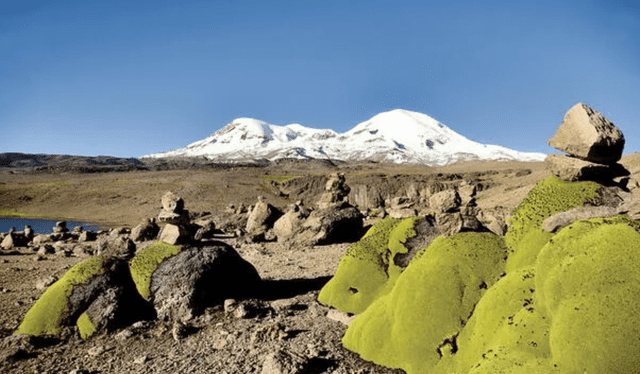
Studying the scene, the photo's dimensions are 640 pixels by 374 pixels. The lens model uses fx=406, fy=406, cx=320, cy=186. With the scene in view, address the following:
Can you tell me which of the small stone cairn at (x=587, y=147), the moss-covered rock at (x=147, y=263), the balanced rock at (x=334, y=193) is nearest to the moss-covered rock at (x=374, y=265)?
the small stone cairn at (x=587, y=147)

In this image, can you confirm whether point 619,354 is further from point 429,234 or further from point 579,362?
point 429,234

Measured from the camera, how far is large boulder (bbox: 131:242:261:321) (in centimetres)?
1836

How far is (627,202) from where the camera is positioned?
36.0 ft

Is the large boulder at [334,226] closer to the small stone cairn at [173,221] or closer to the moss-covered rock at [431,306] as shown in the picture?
the small stone cairn at [173,221]

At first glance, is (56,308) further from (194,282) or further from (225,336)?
(225,336)

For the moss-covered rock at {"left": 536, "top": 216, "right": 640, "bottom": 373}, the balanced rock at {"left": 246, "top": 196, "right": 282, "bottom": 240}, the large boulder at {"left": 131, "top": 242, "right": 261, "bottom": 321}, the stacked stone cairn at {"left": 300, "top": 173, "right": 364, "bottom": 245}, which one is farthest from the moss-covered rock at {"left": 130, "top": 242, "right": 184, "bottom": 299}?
the balanced rock at {"left": 246, "top": 196, "right": 282, "bottom": 240}

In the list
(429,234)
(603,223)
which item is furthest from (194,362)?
(603,223)

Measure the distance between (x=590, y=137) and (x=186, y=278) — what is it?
56.6 ft

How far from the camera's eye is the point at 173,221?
88.6 feet

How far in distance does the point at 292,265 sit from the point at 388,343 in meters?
17.7

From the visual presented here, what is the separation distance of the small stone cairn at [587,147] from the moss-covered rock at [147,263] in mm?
17130

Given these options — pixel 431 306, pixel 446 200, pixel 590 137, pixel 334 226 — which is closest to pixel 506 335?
pixel 431 306

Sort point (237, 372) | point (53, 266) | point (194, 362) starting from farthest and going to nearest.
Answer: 1. point (53, 266)
2. point (194, 362)
3. point (237, 372)

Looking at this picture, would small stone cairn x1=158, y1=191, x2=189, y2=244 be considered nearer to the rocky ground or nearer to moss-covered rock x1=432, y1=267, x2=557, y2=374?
the rocky ground
